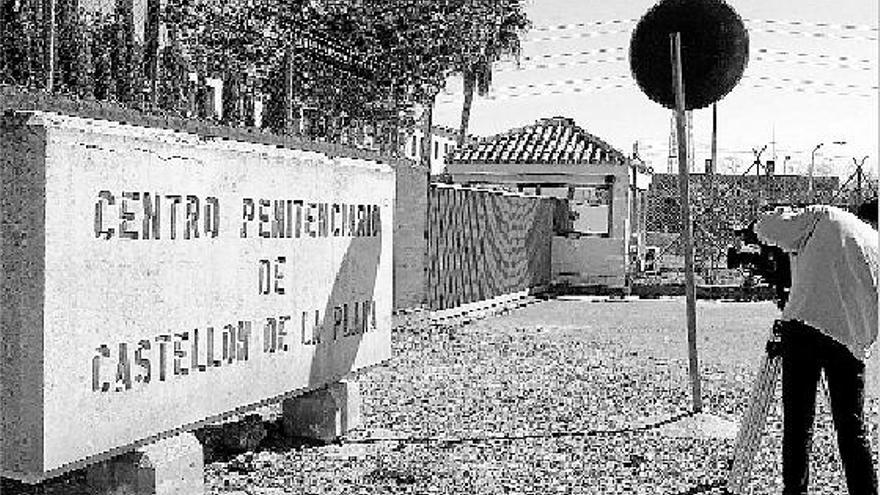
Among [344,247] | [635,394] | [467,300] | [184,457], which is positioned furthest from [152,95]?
[467,300]

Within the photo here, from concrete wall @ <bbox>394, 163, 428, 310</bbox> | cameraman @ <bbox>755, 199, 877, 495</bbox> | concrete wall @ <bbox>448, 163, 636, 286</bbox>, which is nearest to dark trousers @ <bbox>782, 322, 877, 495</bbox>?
cameraman @ <bbox>755, 199, 877, 495</bbox>

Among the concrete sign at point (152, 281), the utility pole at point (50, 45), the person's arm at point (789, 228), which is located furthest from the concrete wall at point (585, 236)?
the person's arm at point (789, 228)

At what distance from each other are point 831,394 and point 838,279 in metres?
0.53

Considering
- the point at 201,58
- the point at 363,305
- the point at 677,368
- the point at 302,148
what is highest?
the point at 201,58

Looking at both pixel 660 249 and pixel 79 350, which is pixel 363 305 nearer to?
pixel 79 350

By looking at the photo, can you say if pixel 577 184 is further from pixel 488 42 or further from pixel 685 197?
pixel 685 197

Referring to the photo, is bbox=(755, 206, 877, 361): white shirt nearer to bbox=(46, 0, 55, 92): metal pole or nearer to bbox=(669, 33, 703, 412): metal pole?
bbox=(669, 33, 703, 412): metal pole

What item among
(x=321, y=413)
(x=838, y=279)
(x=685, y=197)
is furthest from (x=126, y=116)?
(x=685, y=197)

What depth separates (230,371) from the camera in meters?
6.05

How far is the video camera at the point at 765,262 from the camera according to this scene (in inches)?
237

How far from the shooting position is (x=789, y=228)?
5668mm

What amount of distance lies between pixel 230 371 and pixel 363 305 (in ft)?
6.00

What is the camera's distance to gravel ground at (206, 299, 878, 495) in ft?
21.6

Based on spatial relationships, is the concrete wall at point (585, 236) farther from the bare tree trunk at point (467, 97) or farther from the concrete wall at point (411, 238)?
the concrete wall at point (411, 238)
